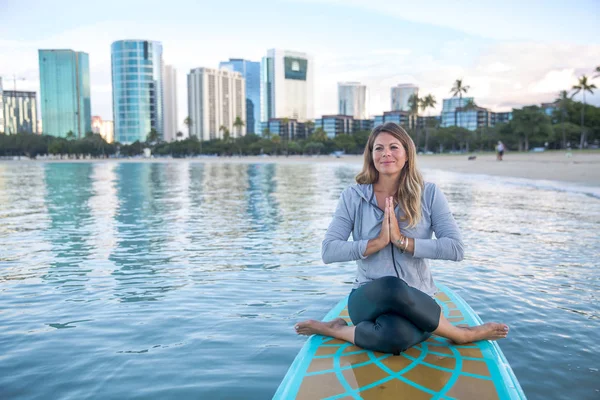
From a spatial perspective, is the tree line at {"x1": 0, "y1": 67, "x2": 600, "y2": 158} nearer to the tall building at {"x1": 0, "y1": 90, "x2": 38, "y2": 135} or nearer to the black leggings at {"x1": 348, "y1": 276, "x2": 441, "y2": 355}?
the tall building at {"x1": 0, "y1": 90, "x2": 38, "y2": 135}

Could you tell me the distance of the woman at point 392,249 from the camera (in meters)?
3.67

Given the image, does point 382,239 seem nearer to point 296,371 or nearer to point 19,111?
point 296,371

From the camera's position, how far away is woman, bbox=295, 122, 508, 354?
3.67 metres

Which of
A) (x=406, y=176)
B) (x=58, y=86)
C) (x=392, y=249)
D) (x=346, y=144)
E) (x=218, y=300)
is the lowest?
(x=218, y=300)

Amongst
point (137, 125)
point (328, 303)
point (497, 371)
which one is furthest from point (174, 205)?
point (137, 125)

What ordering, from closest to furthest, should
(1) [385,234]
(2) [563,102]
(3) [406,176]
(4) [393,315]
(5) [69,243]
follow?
1. (4) [393,315]
2. (1) [385,234]
3. (3) [406,176]
4. (5) [69,243]
5. (2) [563,102]

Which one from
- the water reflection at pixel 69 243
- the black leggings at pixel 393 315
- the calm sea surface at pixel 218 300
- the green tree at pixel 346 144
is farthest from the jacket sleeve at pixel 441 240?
the green tree at pixel 346 144

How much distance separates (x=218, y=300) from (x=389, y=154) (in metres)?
3.32

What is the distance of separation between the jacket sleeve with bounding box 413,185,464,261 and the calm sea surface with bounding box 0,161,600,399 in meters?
1.21

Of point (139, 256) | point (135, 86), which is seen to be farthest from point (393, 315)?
point (135, 86)

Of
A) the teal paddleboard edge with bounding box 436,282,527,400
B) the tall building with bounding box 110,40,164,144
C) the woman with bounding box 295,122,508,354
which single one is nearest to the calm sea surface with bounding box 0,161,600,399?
the teal paddleboard edge with bounding box 436,282,527,400

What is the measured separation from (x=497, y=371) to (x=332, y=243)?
1.53 m

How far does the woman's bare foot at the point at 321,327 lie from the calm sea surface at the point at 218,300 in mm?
469

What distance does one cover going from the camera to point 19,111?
7470 inches
